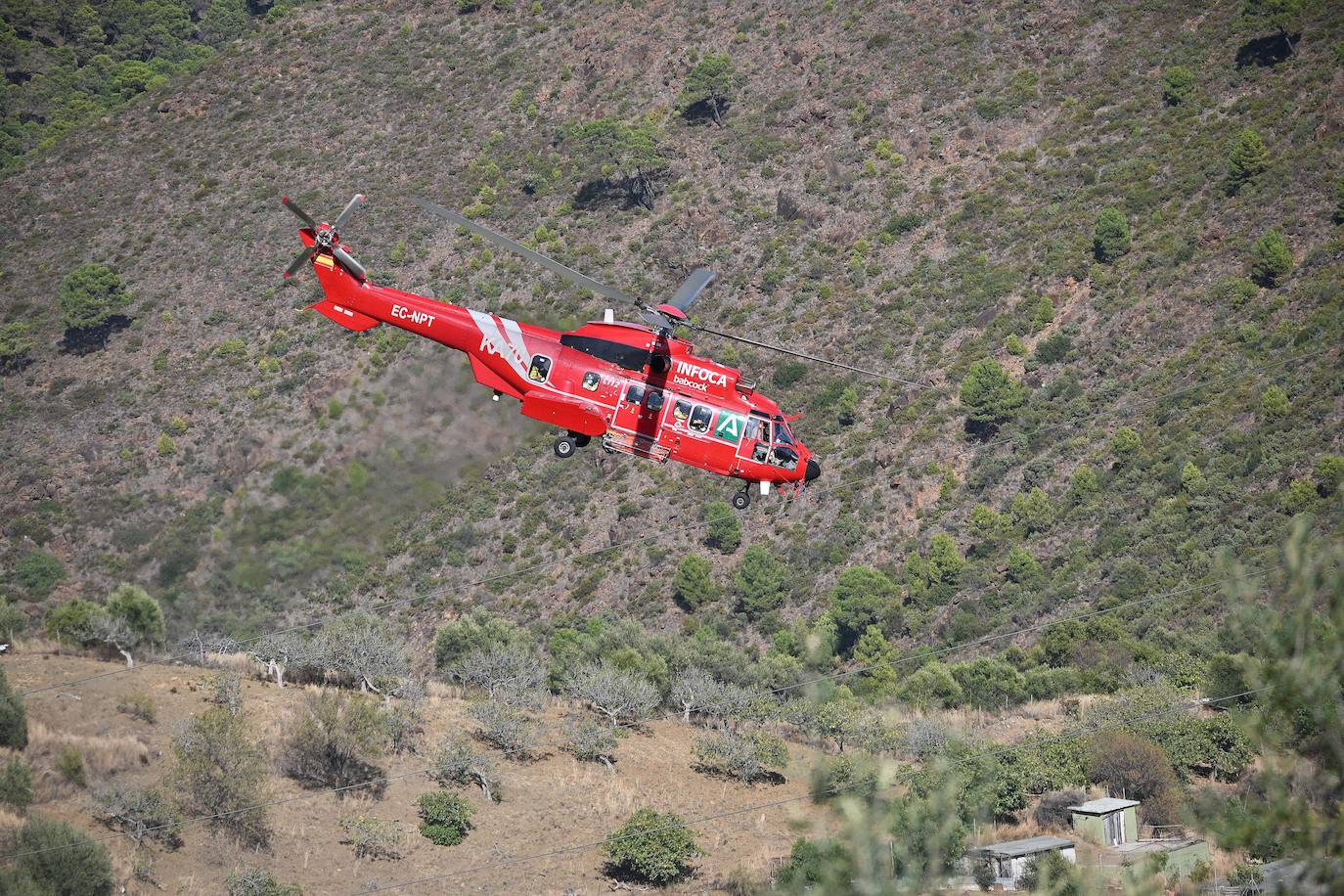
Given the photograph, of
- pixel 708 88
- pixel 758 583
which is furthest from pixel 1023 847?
pixel 708 88

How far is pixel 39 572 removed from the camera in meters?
76.6

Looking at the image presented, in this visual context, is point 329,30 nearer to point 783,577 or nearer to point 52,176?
point 52,176

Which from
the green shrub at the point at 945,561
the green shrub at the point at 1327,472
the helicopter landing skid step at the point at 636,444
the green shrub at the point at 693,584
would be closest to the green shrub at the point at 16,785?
the helicopter landing skid step at the point at 636,444

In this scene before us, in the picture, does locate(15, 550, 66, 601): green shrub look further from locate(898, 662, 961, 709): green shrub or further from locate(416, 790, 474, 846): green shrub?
locate(898, 662, 961, 709): green shrub

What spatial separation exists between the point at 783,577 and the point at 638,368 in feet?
176

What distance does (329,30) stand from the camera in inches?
5645

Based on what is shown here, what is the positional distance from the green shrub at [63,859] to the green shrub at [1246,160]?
80167 millimetres

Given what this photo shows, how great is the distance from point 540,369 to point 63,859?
19112mm

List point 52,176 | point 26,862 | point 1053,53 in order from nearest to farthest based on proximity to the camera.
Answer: point 26,862
point 1053,53
point 52,176

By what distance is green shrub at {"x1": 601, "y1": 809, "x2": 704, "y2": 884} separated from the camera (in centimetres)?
4881

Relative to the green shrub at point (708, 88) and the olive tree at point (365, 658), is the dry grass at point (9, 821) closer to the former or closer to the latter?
the olive tree at point (365, 658)

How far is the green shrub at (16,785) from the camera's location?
1820 inches

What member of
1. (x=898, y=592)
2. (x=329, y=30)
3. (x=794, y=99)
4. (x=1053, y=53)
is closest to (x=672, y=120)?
(x=794, y=99)

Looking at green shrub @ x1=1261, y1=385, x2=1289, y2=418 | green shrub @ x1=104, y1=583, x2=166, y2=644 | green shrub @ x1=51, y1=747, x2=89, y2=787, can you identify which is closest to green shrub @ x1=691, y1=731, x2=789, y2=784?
green shrub @ x1=104, y1=583, x2=166, y2=644
